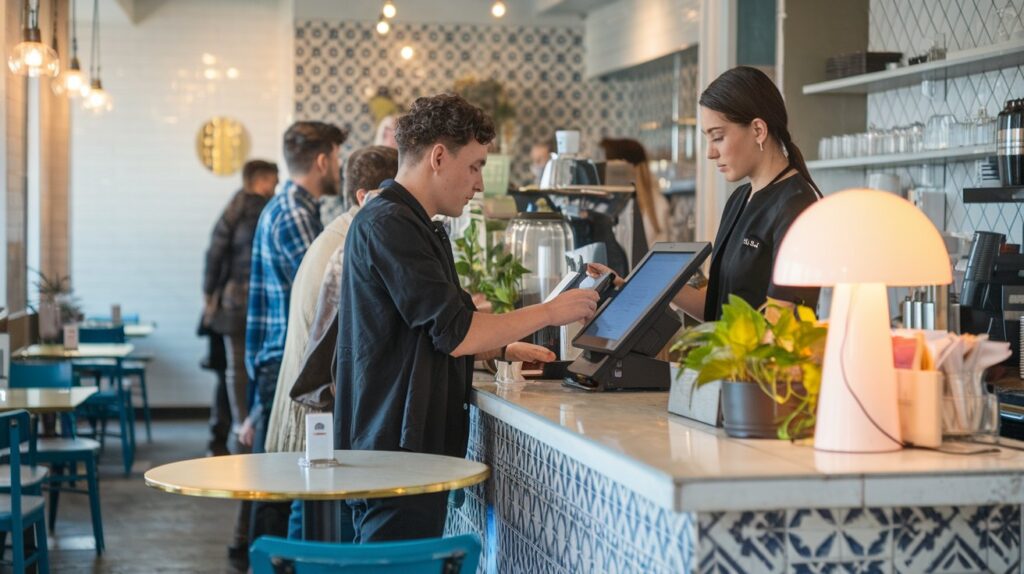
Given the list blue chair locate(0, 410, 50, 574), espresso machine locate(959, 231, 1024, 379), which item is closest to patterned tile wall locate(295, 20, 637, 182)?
blue chair locate(0, 410, 50, 574)

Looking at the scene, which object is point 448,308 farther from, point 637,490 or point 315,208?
point 315,208

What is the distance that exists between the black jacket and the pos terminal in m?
5.35

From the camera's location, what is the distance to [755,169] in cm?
339

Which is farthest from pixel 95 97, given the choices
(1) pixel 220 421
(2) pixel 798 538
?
(2) pixel 798 538

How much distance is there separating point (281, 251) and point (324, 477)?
9.36 feet

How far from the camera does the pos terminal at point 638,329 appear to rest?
10.6 ft

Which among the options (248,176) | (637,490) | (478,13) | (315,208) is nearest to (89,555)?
(315,208)

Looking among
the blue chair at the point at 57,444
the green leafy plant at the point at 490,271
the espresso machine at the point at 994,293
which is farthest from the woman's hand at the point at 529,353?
the blue chair at the point at 57,444

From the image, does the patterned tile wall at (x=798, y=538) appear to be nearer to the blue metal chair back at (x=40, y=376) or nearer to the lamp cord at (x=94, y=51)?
the blue metal chair back at (x=40, y=376)

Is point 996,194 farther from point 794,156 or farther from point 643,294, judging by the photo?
point 643,294

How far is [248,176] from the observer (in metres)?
8.62

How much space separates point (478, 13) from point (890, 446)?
360 inches

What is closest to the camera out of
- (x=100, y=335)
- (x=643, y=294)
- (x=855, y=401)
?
(x=855, y=401)

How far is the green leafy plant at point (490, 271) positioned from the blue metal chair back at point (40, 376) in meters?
2.84
